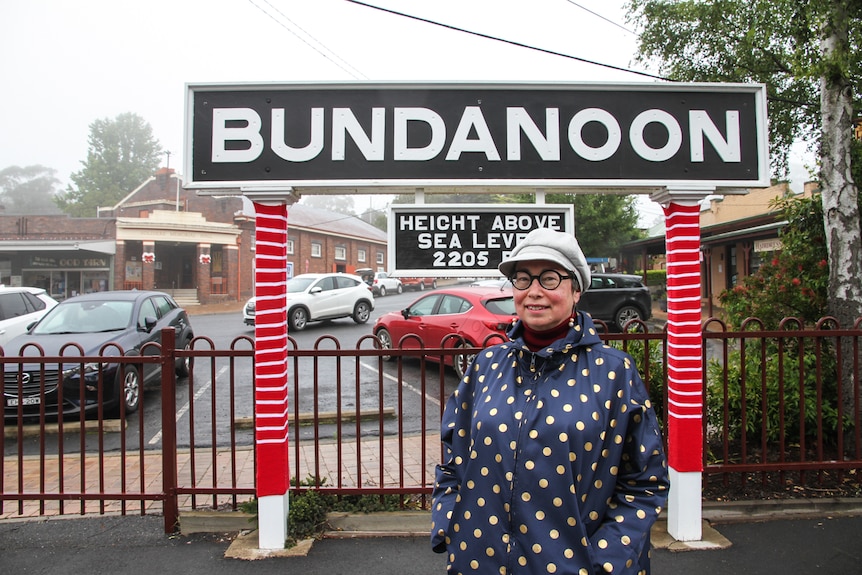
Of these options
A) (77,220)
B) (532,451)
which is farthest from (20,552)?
(77,220)

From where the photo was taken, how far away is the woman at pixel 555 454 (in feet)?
5.04

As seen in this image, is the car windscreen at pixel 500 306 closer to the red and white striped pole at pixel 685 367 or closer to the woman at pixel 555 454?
the red and white striped pole at pixel 685 367

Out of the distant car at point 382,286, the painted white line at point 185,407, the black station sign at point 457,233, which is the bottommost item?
the painted white line at point 185,407

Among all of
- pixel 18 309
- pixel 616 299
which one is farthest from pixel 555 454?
pixel 616 299

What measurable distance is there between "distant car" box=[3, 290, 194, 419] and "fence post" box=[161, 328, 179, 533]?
2112 millimetres

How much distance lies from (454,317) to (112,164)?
7171 cm

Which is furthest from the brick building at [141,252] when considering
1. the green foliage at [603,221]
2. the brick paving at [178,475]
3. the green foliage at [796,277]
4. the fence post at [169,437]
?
the green foliage at [796,277]

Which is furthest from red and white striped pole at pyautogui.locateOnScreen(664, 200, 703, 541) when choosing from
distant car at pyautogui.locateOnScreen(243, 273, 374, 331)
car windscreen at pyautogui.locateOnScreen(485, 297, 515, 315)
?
distant car at pyautogui.locateOnScreen(243, 273, 374, 331)

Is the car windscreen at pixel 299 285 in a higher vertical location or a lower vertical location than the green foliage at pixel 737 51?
lower

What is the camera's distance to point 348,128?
332 cm

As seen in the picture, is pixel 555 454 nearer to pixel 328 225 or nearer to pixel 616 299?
pixel 616 299

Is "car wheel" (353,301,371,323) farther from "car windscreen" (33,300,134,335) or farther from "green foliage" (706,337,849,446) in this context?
"green foliage" (706,337,849,446)

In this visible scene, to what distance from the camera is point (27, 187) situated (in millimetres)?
87688

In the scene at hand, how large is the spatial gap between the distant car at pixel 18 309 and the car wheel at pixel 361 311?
28.4 feet
